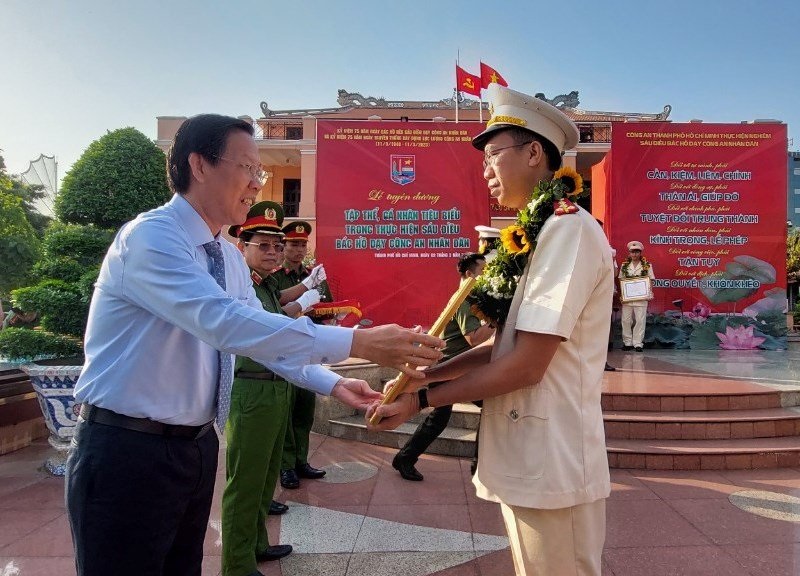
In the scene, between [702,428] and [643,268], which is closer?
[702,428]

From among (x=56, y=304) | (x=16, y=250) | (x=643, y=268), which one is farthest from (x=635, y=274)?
(x=16, y=250)

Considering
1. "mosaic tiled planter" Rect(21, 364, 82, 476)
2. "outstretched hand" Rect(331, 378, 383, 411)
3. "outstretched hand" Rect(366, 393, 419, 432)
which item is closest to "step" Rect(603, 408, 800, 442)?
"outstretched hand" Rect(331, 378, 383, 411)

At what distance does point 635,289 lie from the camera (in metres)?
9.59

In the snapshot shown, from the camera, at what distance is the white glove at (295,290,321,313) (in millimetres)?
4012

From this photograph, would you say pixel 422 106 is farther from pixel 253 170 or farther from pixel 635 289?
pixel 253 170

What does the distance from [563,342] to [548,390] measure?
133 millimetres

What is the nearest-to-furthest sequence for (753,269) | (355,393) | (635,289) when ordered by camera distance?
(355,393)
(635,289)
(753,269)

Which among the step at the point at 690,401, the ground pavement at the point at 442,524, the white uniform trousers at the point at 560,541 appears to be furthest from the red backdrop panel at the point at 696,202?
the white uniform trousers at the point at 560,541

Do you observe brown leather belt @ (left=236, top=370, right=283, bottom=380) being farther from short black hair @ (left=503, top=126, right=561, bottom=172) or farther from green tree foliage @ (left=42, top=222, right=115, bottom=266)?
green tree foliage @ (left=42, top=222, right=115, bottom=266)

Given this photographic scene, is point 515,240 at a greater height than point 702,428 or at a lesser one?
greater

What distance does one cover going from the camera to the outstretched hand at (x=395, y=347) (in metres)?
1.45

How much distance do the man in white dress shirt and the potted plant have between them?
3.68m

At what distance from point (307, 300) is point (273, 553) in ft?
5.86

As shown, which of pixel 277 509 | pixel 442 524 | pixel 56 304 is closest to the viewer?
pixel 442 524
